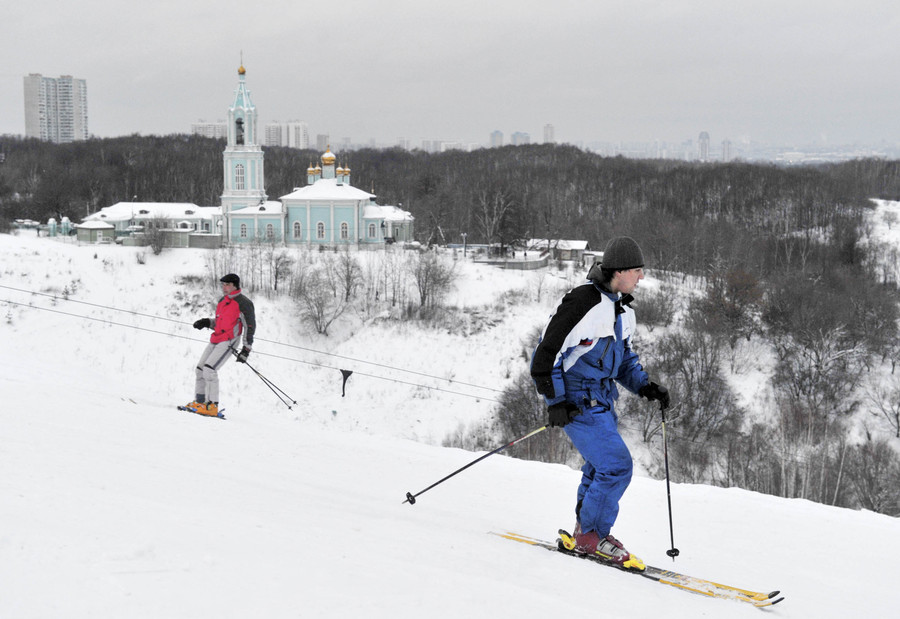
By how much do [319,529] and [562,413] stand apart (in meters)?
1.51

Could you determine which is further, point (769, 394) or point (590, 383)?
point (769, 394)

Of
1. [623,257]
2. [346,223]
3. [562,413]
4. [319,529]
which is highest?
[346,223]

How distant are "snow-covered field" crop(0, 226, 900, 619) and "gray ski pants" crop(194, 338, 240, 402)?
53cm

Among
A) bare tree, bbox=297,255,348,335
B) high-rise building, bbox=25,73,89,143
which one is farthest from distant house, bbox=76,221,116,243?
high-rise building, bbox=25,73,89,143

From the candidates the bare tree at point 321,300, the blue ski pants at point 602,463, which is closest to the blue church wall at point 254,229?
the bare tree at point 321,300

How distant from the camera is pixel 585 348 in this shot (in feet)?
15.0

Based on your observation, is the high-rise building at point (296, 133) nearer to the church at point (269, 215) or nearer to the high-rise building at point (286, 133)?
the high-rise building at point (286, 133)

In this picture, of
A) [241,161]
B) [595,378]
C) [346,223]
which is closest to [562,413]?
[595,378]

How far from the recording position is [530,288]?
40.5 metres

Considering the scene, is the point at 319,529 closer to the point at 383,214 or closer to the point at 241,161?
the point at 383,214

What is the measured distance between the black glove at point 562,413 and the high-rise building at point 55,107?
155 metres

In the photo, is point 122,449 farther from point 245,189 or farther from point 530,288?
point 245,189

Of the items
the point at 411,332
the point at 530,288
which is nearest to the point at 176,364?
the point at 411,332

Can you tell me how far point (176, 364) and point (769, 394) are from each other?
2473 cm
